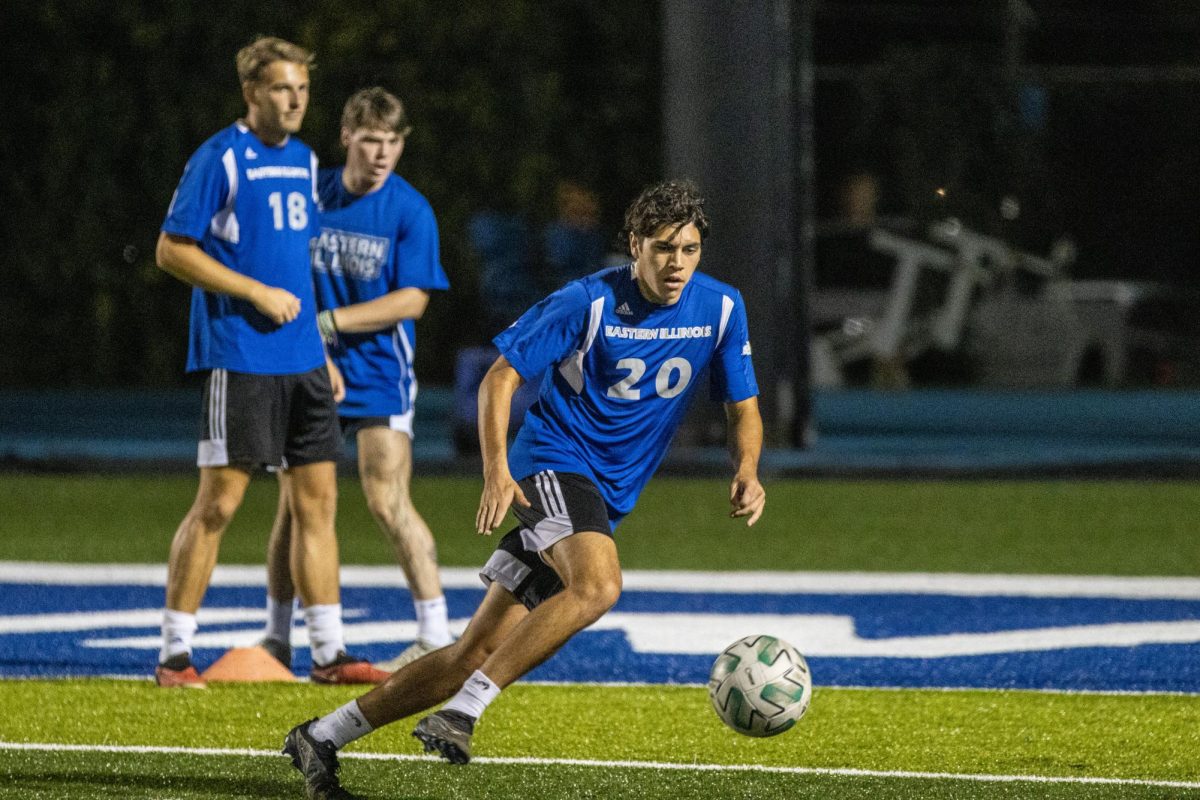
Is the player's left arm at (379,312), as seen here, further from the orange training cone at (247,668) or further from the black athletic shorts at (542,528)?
the black athletic shorts at (542,528)

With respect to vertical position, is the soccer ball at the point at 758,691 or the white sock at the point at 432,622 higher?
the soccer ball at the point at 758,691

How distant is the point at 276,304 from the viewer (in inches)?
287

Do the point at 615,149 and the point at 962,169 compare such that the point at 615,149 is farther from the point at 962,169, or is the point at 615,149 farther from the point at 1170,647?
the point at 1170,647

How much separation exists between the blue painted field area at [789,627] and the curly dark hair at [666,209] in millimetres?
2425

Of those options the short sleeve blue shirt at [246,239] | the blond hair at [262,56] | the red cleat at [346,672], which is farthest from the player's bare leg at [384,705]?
the blond hair at [262,56]

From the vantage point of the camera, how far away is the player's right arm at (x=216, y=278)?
23.8 ft

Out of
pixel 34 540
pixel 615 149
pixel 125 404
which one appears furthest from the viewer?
pixel 615 149

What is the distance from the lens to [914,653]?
8312 millimetres

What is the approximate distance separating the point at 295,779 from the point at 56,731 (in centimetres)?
112

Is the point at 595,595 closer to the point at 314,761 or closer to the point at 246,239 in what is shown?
the point at 314,761

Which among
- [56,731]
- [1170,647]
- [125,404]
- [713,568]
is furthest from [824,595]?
[125,404]

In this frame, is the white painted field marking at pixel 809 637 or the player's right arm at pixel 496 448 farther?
the white painted field marking at pixel 809 637

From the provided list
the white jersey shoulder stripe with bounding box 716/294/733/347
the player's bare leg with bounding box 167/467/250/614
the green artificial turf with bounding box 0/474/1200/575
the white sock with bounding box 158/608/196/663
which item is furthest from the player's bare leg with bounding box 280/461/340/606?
the green artificial turf with bounding box 0/474/1200/575

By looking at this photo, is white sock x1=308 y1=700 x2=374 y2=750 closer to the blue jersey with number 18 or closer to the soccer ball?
the blue jersey with number 18
